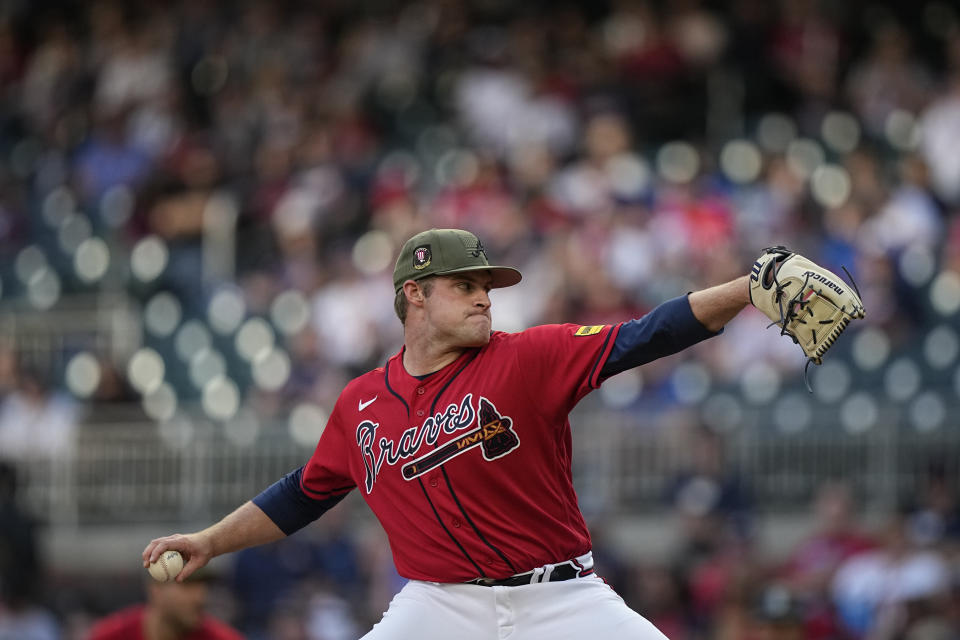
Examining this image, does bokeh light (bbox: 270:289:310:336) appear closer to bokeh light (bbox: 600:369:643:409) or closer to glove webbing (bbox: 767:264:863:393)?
bokeh light (bbox: 600:369:643:409)

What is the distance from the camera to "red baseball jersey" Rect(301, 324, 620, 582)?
5055 millimetres

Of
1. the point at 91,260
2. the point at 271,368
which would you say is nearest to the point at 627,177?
the point at 271,368

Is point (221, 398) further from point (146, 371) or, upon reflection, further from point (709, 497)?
point (709, 497)

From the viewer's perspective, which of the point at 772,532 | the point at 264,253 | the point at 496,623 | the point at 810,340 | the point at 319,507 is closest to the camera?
the point at 810,340

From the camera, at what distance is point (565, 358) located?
5.01 metres

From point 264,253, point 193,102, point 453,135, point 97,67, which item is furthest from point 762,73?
point 97,67

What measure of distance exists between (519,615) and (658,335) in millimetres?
1062

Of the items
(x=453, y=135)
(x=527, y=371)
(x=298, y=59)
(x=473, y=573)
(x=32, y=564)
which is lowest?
(x=32, y=564)

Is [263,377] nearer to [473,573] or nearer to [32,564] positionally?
[32,564]

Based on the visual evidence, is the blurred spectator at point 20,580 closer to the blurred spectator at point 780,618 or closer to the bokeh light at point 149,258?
the bokeh light at point 149,258

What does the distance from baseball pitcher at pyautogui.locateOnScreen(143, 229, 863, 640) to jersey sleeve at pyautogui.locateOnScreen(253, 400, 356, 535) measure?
207mm

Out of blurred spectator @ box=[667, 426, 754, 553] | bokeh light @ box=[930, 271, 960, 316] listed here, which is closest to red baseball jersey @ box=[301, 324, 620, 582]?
blurred spectator @ box=[667, 426, 754, 553]

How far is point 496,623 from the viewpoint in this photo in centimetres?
507

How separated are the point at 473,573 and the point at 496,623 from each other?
180 mm
